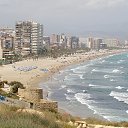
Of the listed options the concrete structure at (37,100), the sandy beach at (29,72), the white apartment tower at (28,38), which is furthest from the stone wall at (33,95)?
the white apartment tower at (28,38)

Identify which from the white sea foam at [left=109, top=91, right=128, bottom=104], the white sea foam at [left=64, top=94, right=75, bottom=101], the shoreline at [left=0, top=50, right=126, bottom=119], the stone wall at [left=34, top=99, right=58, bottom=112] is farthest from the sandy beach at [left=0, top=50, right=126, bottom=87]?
the stone wall at [left=34, top=99, right=58, bottom=112]

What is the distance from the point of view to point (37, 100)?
20500 millimetres

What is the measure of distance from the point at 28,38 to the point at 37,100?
126066 millimetres

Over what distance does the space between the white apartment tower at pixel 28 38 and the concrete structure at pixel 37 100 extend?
11647cm

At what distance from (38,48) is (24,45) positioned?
17.4ft

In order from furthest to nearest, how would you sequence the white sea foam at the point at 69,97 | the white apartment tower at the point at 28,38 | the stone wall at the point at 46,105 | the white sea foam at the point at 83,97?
the white apartment tower at the point at 28,38 < the white sea foam at the point at 69,97 < the white sea foam at the point at 83,97 < the stone wall at the point at 46,105

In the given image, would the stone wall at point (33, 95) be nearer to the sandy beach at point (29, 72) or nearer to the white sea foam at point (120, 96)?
the white sea foam at point (120, 96)

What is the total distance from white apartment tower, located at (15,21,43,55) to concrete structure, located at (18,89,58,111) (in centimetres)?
11647

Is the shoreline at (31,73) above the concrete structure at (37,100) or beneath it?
beneath

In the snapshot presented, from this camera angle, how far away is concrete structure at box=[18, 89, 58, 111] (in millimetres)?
18466

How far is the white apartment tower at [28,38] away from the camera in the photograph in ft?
461

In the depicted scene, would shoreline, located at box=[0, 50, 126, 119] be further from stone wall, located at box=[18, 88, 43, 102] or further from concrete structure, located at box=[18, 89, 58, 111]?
stone wall, located at box=[18, 88, 43, 102]

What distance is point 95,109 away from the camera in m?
35.4

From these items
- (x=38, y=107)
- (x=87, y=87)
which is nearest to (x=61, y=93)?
(x=87, y=87)
